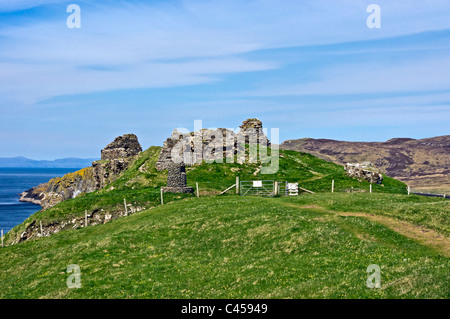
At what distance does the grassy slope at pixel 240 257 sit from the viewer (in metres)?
24.4

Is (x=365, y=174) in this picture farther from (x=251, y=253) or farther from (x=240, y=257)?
(x=240, y=257)

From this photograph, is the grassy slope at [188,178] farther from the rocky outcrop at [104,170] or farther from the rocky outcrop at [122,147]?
the rocky outcrop at [122,147]

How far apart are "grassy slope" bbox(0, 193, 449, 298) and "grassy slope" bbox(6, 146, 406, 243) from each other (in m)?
13.8

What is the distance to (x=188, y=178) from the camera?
75.7 meters

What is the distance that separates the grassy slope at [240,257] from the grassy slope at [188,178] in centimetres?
1377

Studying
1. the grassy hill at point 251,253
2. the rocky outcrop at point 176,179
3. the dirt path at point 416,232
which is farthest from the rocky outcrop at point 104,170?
the dirt path at point 416,232

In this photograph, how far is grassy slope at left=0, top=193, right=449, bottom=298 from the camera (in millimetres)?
24359

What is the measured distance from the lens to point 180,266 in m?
31.3

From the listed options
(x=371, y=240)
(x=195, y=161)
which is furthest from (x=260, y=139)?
(x=371, y=240)

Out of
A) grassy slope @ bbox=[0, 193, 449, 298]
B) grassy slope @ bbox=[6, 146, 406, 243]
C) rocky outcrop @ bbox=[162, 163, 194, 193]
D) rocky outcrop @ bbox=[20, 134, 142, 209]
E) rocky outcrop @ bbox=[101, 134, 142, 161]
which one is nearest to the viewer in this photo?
grassy slope @ bbox=[0, 193, 449, 298]

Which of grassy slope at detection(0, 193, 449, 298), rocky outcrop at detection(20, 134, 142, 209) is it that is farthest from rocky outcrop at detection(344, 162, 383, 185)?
rocky outcrop at detection(20, 134, 142, 209)

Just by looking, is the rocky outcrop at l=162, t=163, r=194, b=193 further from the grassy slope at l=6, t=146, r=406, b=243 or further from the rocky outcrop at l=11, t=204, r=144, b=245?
the rocky outcrop at l=11, t=204, r=144, b=245

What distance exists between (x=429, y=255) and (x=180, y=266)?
17.2 meters

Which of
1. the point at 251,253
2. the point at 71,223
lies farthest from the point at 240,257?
the point at 71,223
